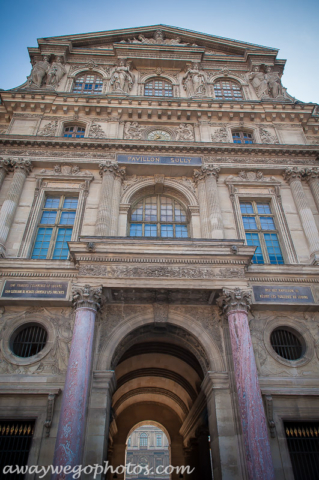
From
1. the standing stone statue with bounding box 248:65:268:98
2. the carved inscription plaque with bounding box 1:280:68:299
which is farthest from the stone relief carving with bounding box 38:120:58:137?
the standing stone statue with bounding box 248:65:268:98

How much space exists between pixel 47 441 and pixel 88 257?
19.2 ft

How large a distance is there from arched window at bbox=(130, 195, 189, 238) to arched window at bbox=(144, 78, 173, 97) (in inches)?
319

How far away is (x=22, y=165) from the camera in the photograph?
663 inches

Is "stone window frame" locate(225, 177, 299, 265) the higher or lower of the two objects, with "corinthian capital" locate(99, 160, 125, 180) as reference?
lower

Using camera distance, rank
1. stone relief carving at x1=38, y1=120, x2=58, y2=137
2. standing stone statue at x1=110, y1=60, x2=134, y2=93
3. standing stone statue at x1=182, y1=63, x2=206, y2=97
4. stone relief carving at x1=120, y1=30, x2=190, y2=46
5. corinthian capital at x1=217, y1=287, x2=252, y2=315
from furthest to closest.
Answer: stone relief carving at x1=120, y1=30, x2=190, y2=46 < standing stone statue at x1=182, y1=63, x2=206, y2=97 < standing stone statue at x1=110, y1=60, x2=134, y2=93 < stone relief carving at x1=38, y1=120, x2=58, y2=137 < corinthian capital at x1=217, y1=287, x2=252, y2=315

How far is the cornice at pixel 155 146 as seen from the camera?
1761 centimetres

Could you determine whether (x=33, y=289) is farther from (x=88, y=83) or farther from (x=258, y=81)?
(x=258, y=81)

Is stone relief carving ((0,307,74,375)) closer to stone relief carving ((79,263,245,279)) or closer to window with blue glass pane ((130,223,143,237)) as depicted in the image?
stone relief carving ((79,263,245,279))

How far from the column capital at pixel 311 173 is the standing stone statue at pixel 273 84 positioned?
637cm

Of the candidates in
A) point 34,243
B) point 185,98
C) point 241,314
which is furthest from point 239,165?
point 34,243

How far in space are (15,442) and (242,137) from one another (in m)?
17.6

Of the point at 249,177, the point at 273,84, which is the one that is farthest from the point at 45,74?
the point at 249,177

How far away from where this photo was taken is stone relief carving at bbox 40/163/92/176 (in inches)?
679

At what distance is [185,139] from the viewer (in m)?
19.2
